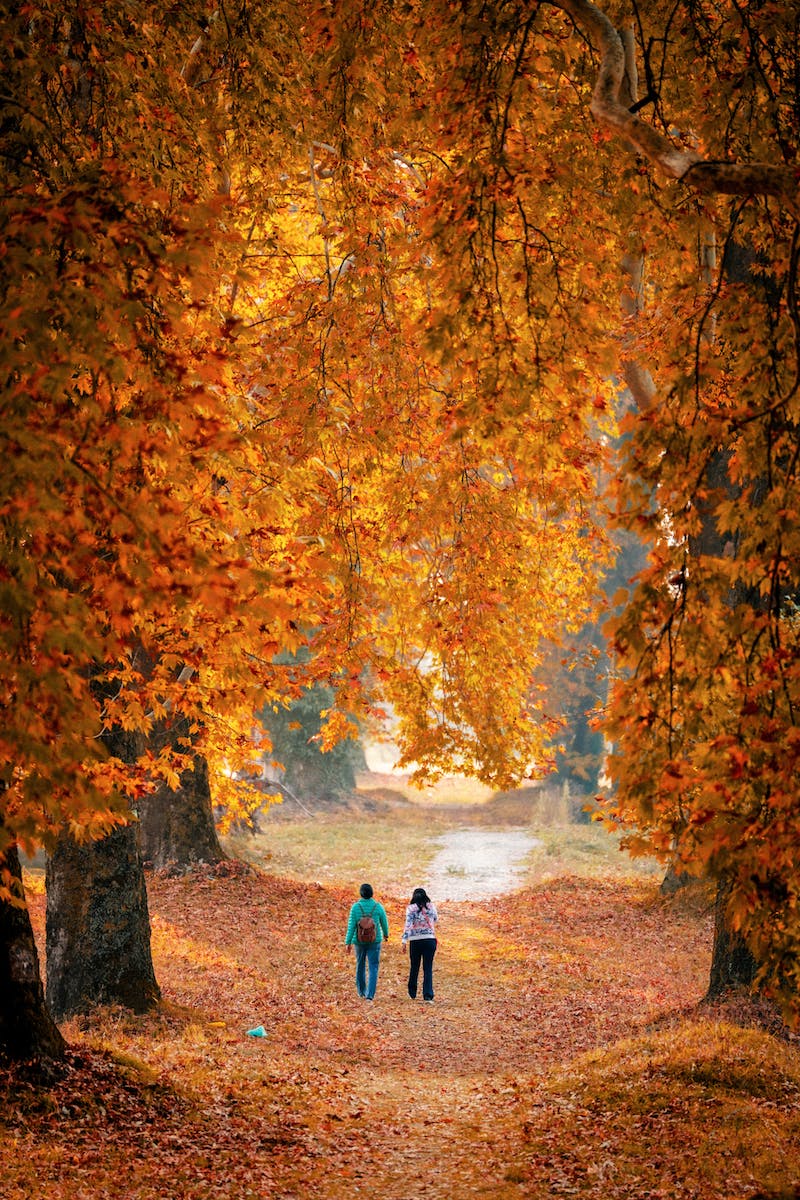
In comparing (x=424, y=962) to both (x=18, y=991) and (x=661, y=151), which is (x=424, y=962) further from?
(x=661, y=151)

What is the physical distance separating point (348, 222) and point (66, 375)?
5307mm

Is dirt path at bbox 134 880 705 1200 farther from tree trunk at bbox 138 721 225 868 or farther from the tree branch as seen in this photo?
the tree branch

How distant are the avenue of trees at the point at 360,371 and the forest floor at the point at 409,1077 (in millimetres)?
969

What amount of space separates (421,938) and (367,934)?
79 centimetres

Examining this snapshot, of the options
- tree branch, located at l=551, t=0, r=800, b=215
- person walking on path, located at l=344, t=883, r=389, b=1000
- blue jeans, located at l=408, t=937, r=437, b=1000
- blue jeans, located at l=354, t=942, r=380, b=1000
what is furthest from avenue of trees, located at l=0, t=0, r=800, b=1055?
blue jeans, located at l=408, t=937, r=437, b=1000

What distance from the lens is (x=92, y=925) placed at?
1024 cm

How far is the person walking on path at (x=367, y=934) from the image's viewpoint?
43.8 ft

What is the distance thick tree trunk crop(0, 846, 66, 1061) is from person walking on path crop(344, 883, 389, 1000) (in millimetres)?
6476

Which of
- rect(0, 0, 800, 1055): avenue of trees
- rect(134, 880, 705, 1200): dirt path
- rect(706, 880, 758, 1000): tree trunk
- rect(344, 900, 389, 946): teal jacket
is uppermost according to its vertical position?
rect(0, 0, 800, 1055): avenue of trees

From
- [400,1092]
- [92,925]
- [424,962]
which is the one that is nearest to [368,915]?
Answer: [424,962]

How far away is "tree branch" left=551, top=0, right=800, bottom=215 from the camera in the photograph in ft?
16.0

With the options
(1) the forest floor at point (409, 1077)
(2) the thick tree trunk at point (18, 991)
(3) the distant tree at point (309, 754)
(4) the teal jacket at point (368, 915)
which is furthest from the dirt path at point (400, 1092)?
(3) the distant tree at point (309, 754)

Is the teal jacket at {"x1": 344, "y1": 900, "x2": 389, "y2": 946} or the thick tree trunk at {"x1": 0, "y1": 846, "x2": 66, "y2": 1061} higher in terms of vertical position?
the thick tree trunk at {"x1": 0, "y1": 846, "x2": 66, "y2": 1061}

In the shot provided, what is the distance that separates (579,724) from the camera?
132 feet
